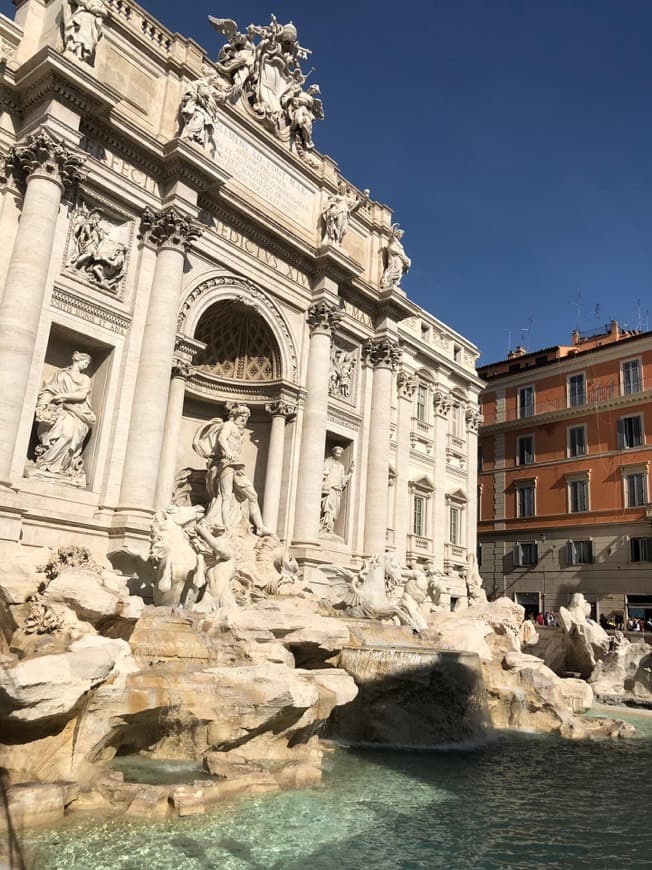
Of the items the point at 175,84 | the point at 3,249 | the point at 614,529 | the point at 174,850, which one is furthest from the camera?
the point at 614,529

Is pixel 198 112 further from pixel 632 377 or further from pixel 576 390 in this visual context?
pixel 576 390

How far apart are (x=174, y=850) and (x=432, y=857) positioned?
239cm

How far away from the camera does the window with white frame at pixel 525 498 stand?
33.9 meters

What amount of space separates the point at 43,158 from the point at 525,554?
2709cm

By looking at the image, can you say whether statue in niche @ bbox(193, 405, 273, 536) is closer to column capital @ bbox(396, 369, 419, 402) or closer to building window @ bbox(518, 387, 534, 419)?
column capital @ bbox(396, 369, 419, 402)

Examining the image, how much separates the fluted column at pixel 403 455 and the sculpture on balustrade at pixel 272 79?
30.4 feet

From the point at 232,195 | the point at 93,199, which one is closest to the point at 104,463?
the point at 93,199

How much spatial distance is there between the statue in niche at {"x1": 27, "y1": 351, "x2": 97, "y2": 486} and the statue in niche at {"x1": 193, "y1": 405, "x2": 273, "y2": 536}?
330 centimetres

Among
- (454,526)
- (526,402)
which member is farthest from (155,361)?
(526,402)

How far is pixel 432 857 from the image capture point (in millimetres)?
6582

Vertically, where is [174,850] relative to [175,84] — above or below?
below

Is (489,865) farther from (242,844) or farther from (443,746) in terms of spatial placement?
(443,746)

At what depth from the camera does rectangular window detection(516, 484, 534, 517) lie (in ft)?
111

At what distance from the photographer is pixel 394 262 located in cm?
2386
